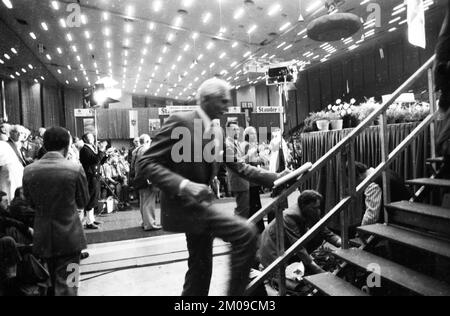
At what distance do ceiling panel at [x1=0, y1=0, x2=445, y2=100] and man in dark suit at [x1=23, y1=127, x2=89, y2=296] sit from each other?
7310 millimetres

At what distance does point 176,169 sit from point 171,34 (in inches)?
491

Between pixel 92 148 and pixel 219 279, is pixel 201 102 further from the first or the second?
pixel 92 148

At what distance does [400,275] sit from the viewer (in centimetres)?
210

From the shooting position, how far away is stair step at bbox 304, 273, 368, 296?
85.7 inches

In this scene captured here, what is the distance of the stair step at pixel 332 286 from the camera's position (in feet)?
7.14

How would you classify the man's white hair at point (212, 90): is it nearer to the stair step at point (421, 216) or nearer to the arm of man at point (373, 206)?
the stair step at point (421, 216)

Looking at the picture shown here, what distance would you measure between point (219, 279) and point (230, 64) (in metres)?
16.9

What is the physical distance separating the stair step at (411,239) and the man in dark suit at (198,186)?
124cm

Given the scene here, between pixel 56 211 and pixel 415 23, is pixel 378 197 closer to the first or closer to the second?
pixel 415 23

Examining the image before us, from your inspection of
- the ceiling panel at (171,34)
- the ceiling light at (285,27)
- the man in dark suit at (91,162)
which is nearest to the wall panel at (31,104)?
the ceiling panel at (171,34)

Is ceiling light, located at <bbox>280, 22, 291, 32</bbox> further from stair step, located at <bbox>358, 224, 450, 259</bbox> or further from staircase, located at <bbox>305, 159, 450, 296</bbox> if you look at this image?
stair step, located at <bbox>358, 224, 450, 259</bbox>

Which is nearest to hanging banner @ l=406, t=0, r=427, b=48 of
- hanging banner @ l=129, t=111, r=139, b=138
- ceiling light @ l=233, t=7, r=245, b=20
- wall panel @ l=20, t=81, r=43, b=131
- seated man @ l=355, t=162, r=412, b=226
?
seated man @ l=355, t=162, r=412, b=226

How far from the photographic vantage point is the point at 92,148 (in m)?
5.40
